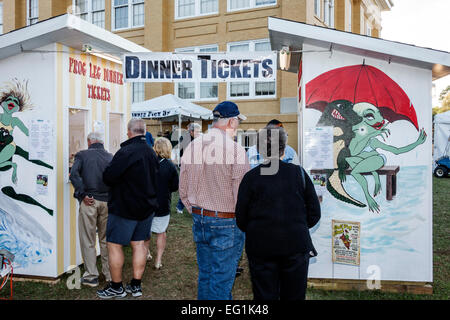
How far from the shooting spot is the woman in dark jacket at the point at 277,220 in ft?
9.36

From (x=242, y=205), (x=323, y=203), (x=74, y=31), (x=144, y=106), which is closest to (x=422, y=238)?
(x=323, y=203)

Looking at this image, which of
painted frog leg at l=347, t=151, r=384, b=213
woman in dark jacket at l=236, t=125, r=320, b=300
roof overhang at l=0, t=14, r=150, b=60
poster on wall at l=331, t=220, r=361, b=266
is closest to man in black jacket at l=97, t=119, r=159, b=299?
roof overhang at l=0, t=14, r=150, b=60

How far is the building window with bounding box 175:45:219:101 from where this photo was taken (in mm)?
17094

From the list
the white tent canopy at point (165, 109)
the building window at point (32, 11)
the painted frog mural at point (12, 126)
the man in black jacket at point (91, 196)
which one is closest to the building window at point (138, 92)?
the white tent canopy at point (165, 109)

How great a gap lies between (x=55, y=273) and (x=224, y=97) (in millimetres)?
12677

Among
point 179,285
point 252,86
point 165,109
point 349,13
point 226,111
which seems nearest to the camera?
point 226,111

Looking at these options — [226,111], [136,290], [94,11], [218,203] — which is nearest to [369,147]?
[226,111]

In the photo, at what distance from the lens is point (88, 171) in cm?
487

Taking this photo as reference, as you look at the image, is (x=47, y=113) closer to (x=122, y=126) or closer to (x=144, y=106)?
(x=122, y=126)

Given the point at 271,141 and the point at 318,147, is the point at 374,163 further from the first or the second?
the point at 271,141

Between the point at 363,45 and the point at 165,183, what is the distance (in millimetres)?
3141

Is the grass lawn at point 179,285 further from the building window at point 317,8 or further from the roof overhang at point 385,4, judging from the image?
the roof overhang at point 385,4

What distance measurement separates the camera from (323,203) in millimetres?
4953

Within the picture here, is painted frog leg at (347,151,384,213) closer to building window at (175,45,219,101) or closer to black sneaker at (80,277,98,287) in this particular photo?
black sneaker at (80,277,98,287)
